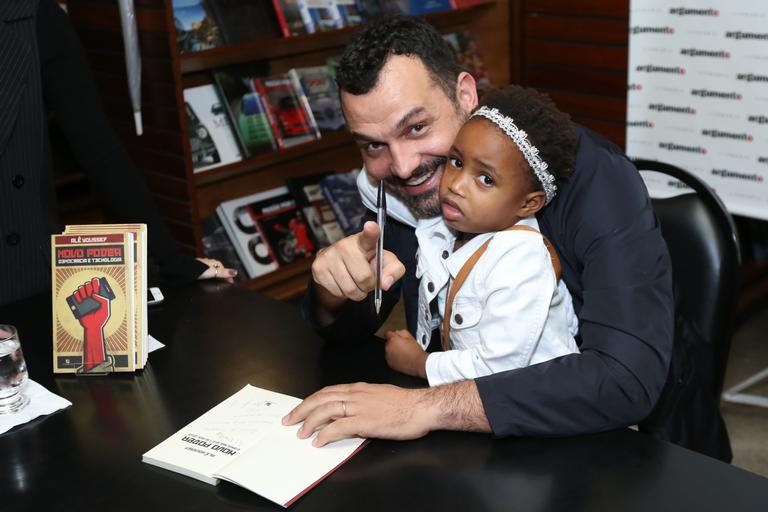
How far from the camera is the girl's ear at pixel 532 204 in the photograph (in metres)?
1.42

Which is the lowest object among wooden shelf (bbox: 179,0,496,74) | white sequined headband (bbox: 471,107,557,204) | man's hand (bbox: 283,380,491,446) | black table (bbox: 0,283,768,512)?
black table (bbox: 0,283,768,512)

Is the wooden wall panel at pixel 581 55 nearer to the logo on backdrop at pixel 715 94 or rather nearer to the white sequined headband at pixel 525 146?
the logo on backdrop at pixel 715 94

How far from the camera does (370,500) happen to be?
3.66 ft

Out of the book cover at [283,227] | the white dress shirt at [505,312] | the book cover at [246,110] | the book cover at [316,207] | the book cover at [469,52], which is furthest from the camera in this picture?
the book cover at [469,52]

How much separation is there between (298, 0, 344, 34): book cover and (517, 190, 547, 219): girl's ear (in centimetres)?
229

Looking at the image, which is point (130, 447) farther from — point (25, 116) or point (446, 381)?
point (25, 116)

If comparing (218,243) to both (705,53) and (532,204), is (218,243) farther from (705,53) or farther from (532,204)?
(532,204)

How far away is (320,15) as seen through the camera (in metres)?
3.55

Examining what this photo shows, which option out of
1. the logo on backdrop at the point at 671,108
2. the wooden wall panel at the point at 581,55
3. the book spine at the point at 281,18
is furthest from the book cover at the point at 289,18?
the logo on backdrop at the point at 671,108

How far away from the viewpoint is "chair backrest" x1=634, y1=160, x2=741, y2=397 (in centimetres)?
161

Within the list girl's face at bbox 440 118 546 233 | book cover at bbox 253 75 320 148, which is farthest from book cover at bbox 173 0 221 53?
girl's face at bbox 440 118 546 233

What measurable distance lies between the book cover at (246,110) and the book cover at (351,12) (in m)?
0.45

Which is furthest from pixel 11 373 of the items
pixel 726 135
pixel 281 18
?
pixel 726 135

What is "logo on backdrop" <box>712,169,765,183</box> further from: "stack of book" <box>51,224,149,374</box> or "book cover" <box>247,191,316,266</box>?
"stack of book" <box>51,224,149,374</box>
